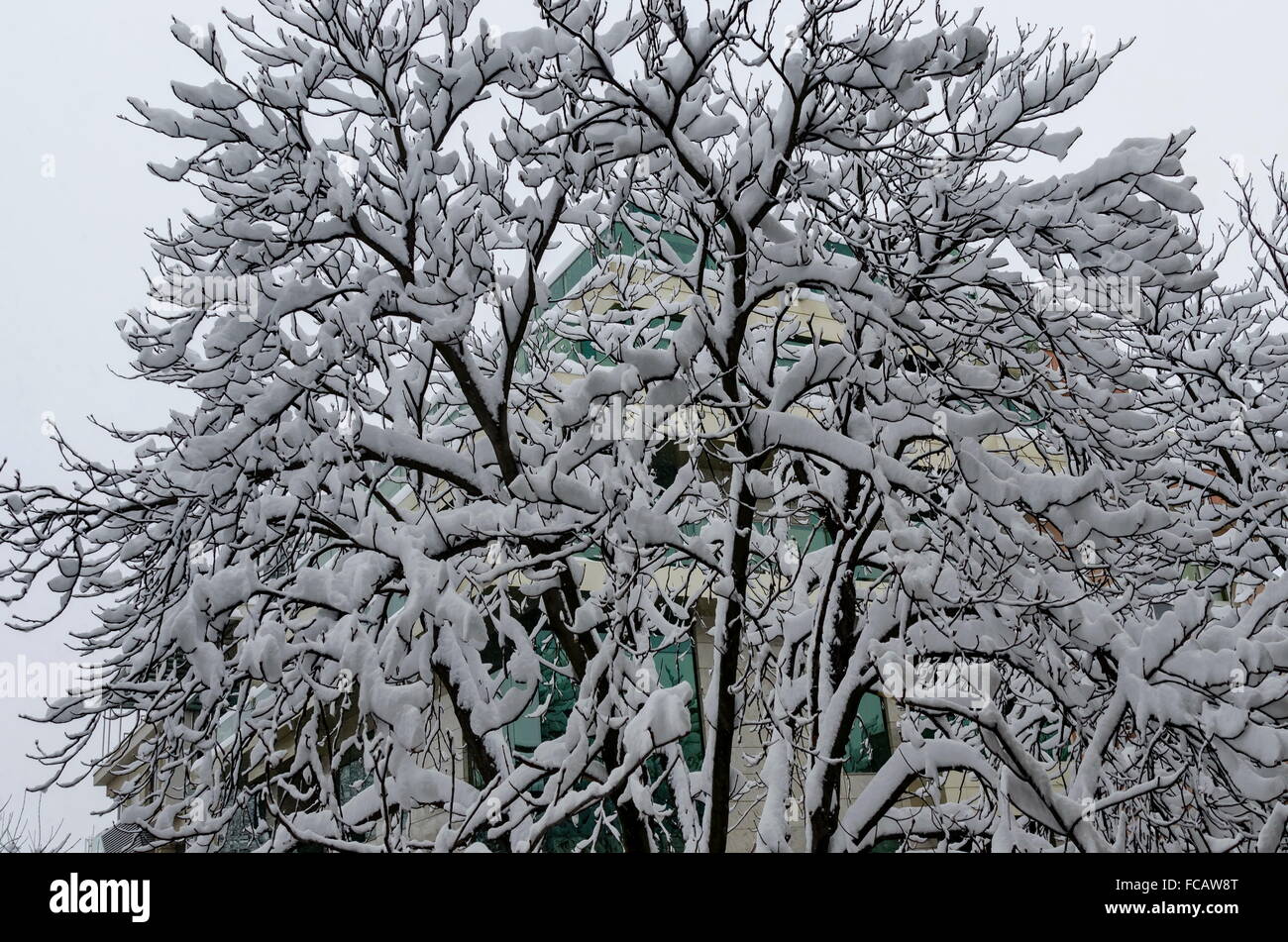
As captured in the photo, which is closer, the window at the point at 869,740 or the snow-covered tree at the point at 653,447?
the snow-covered tree at the point at 653,447

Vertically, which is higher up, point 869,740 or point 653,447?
point 653,447

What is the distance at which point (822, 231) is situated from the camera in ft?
22.1

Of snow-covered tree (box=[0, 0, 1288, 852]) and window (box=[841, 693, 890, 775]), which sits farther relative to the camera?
window (box=[841, 693, 890, 775])

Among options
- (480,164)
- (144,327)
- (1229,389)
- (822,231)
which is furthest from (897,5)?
(1229,389)

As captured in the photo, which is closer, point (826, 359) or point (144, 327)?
point (826, 359)

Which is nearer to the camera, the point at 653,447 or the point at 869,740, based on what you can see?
the point at 653,447

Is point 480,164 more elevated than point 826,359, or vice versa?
point 480,164
